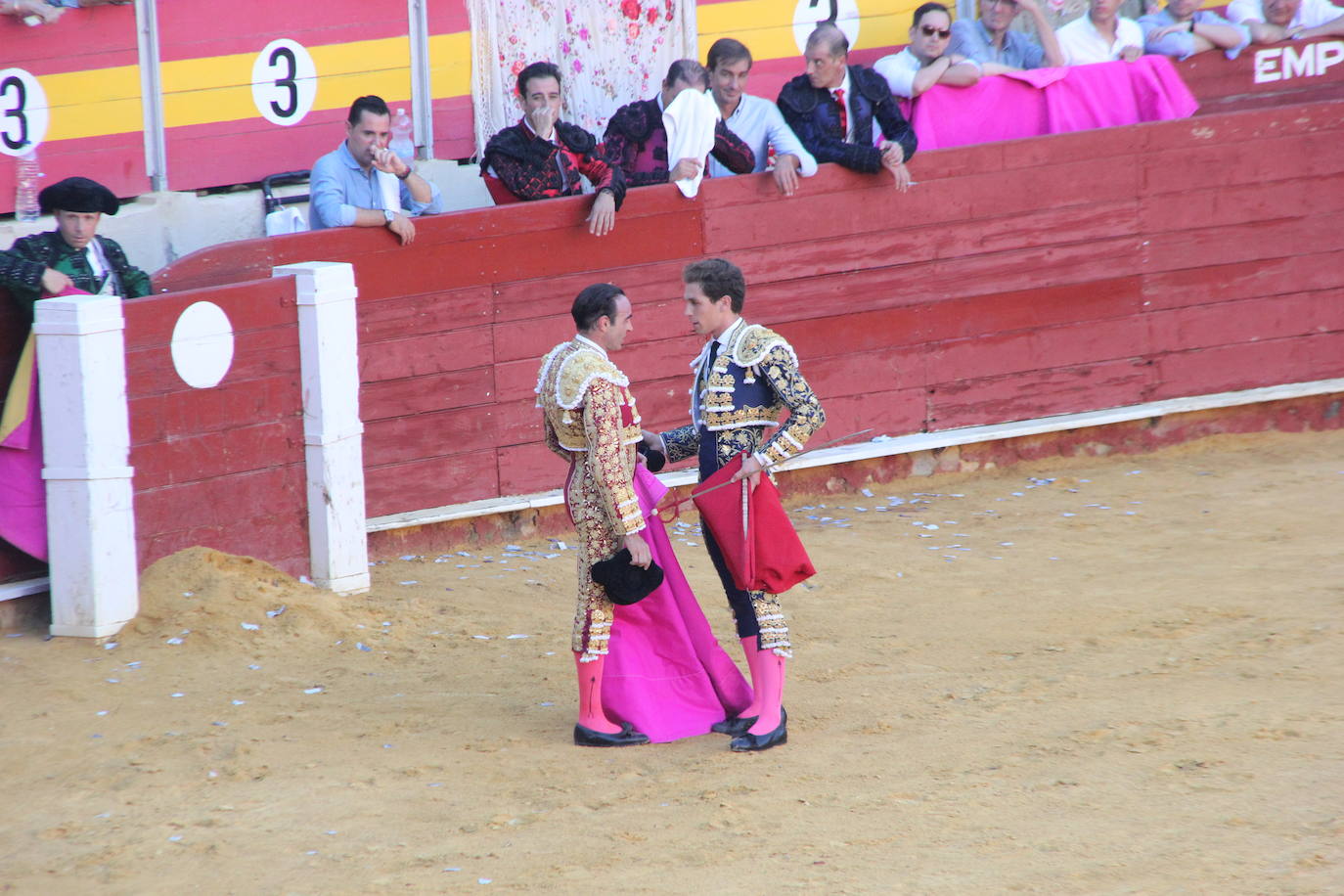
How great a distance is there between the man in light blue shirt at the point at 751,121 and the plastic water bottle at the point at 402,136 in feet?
4.37

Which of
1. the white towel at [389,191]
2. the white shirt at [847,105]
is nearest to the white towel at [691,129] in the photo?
the white shirt at [847,105]

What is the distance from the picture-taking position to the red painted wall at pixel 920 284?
617cm

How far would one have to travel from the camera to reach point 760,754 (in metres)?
4.15

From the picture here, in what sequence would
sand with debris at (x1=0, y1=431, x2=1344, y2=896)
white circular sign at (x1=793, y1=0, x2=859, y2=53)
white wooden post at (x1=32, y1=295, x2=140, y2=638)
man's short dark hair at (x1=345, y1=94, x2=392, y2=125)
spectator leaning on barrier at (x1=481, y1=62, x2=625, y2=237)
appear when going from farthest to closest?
white circular sign at (x1=793, y1=0, x2=859, y2=53) → spectator leaning on barrier at (x1=481, y1=62, x2=625, y2=237) → man's short dark hair at (x1=345, y1=94, x2=392, y2=125) → white wooden post at (x1=32, y1=295, x2=140, y2=638) → sand with debris at (x1=0, y1=431, x2=1344, y2=896)

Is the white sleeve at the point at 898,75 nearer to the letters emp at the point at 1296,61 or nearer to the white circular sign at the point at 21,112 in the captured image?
the letters emp at the point at 1296,61

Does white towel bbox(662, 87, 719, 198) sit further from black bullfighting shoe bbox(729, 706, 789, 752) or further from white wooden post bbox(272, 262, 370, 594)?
black bullfighting shoe bbox(729, 706, 789, 752)

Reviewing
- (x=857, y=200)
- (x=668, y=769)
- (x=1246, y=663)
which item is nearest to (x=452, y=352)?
(x=857, y=200)

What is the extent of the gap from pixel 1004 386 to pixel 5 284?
4465 millimetres

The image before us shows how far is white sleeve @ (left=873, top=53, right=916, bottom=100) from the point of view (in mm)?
7242

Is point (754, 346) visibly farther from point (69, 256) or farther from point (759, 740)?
point (69, 256)

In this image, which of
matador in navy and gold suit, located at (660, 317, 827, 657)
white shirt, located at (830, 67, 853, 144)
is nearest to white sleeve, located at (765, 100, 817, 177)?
white shirt, located at (830, 67, 853, 144)

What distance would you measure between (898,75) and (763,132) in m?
0.83

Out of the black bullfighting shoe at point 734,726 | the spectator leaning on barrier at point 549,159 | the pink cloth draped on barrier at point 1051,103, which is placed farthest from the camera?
the pink cloth draped on barrier at point 1051,103

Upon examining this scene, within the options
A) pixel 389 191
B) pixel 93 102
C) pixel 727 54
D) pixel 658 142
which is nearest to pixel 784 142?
pixel 727 54
